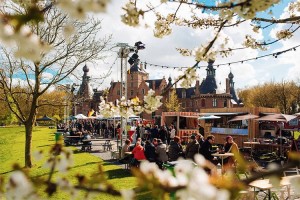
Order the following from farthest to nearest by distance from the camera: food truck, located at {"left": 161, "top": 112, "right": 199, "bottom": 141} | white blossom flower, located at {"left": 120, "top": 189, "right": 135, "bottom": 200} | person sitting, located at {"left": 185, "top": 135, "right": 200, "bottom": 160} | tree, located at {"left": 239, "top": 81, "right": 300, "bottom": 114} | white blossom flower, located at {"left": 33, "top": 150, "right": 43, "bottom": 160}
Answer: tree, located at {"left": 239, "top": 81, "right": 300, "bottom": 114}
food truck, located at {"left": 161, "top": 112, "right": 199, "bottom": 141}
person sitting, located at {"left": 185, "top": 135, "right": 200, "bottom": 160}
white blossom flower, located at {"left": 33, "top": 150, "right": 43, "bottom": 160}
white blossom flower, located at {"left": 120, "top": 189, "right": 135, "bottom": 200}

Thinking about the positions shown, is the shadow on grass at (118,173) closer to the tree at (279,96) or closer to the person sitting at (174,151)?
the person sitting at (174,151)

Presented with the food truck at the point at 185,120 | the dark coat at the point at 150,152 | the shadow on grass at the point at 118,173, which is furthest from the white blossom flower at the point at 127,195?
the food truck at the point at 185,120

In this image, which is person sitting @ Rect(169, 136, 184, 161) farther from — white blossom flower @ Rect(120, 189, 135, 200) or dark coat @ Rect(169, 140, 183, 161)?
white blossom flower @ Rect(120, 189, 135, 200)

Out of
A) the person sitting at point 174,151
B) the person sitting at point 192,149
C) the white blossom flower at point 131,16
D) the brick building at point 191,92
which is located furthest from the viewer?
the brick building at point 191,92

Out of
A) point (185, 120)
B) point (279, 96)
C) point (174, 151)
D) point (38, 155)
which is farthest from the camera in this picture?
point (279, 96)

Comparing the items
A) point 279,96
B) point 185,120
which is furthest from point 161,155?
point 279,96

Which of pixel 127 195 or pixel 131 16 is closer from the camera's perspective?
pixel 127 195

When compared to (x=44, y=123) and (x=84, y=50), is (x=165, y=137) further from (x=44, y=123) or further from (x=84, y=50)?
(x=44, y=123)

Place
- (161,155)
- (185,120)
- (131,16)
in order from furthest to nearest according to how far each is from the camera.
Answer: (185,120) < (161,155) < (131,16)

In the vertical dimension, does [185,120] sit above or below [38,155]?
above

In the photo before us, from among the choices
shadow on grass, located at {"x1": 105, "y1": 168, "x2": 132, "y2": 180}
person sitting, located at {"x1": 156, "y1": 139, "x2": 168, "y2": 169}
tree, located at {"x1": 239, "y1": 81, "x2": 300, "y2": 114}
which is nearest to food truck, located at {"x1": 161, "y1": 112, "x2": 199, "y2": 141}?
shadow on grass, located at {"x1": 105, "y1": 168, "x2": 132, "y2": 180}

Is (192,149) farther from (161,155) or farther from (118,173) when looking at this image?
(118,173)

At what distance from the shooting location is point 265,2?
77.9 inches

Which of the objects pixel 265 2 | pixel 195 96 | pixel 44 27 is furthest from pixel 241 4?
pixel 195 96
